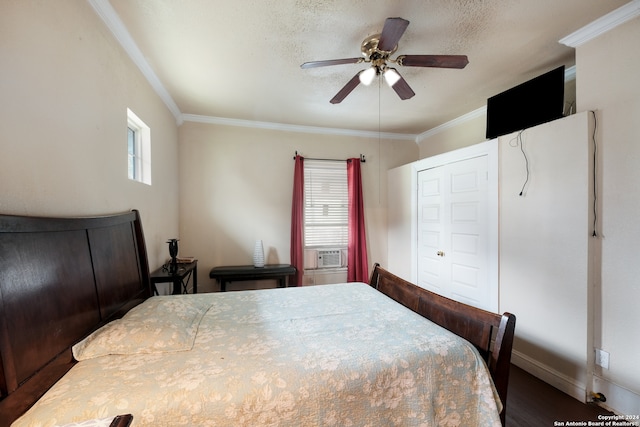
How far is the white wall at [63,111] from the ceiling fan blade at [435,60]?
196cm

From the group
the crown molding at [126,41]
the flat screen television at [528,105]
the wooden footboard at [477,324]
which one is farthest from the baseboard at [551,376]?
the crown molding at [126,41]

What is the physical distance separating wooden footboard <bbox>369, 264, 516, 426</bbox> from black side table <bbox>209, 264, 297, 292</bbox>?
6.06 ft

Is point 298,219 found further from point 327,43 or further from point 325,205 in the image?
point 327,43

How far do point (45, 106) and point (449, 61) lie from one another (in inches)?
90.2

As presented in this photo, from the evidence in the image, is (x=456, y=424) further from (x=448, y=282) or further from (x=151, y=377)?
(x=448, y=282)

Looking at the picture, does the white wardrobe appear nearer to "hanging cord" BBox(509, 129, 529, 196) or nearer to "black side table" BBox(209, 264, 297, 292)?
"hanging cord" BBox(509, 129, 529, 196)

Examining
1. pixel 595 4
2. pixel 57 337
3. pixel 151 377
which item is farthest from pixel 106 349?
pixel 595 4

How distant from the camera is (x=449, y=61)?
1.78m

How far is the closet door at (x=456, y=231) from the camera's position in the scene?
2.71 m

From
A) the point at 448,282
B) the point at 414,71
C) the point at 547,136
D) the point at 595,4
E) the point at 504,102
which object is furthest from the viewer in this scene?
Result: the point at 448,282

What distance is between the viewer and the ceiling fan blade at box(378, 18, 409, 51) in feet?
4.76

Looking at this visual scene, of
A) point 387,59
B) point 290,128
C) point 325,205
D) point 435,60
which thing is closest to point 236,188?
point 290,128

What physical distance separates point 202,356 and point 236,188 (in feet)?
9.28

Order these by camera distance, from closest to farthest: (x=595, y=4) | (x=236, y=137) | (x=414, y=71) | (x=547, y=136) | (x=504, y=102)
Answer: (x=595, y=4), (x=547, y=136), (x=414, y=71), (x=504, y=102), (x=236, y=137)
